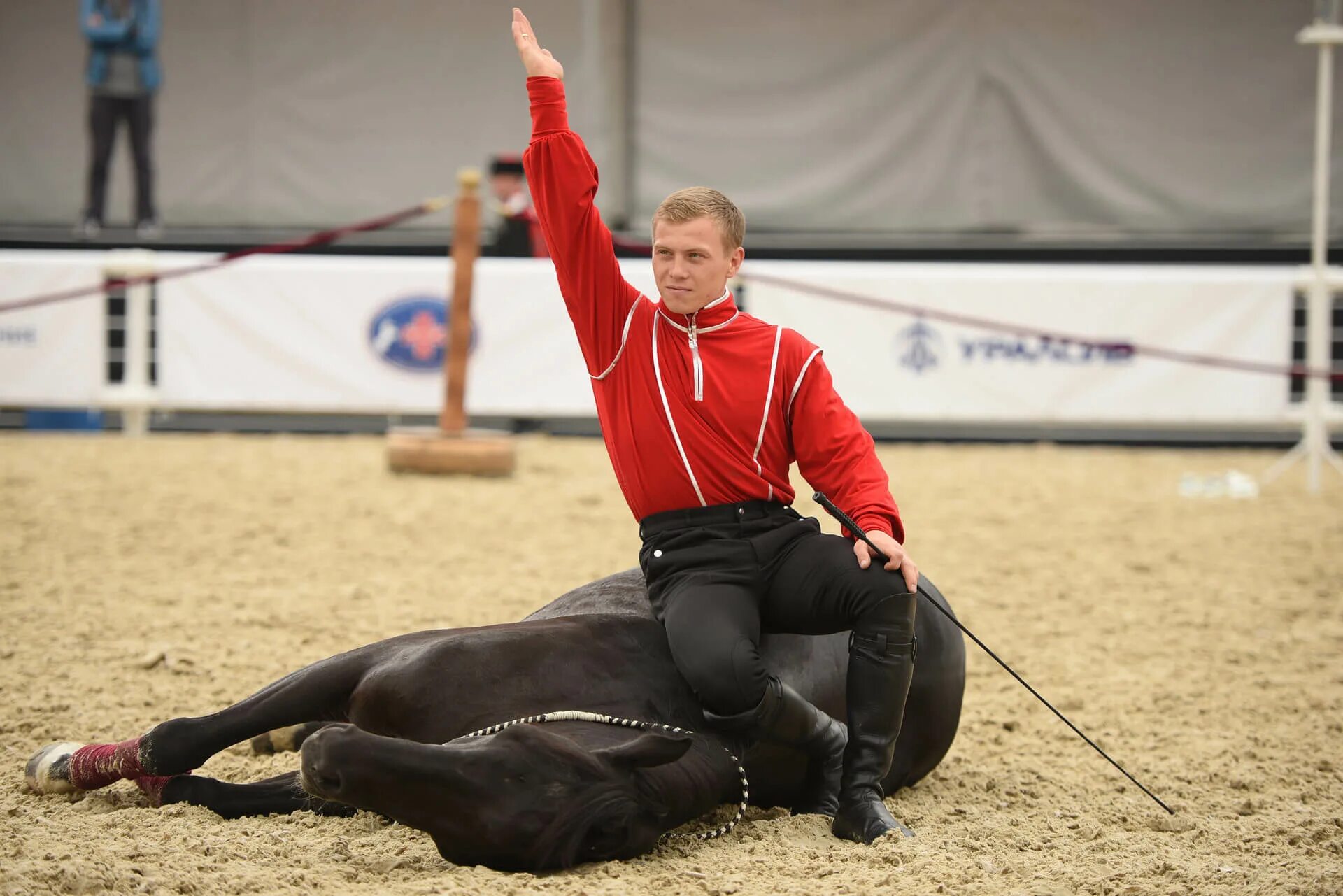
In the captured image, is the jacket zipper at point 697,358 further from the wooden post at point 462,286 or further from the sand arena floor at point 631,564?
the wooden post at point 462,286

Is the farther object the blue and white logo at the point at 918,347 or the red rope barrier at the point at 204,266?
the blue and white logo at the point at 918,347

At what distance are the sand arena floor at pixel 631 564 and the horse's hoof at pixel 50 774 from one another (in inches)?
1.1

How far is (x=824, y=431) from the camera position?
2.99m

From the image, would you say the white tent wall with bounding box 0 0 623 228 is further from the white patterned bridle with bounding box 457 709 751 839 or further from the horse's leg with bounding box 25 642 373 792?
the white patterned bridle with bounding box 457 709 751 839

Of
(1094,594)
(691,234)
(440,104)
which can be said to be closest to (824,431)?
(691,234)

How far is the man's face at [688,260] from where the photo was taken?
2.93m

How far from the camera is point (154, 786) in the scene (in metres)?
2.95

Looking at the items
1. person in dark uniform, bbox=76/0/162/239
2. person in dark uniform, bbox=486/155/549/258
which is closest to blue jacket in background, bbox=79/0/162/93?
person in dark uniform, bbox=76/0/162/239

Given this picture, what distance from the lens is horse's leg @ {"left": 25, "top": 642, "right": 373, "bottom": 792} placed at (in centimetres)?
281

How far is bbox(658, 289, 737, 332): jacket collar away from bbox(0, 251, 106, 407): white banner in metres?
7.83

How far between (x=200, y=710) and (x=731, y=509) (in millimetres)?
1628

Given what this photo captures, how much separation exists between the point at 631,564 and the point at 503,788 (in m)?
3.49

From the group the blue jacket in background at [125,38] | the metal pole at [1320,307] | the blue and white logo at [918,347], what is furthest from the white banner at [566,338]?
the blue jacket in background at [125,38]

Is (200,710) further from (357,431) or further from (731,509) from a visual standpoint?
(357,431)
